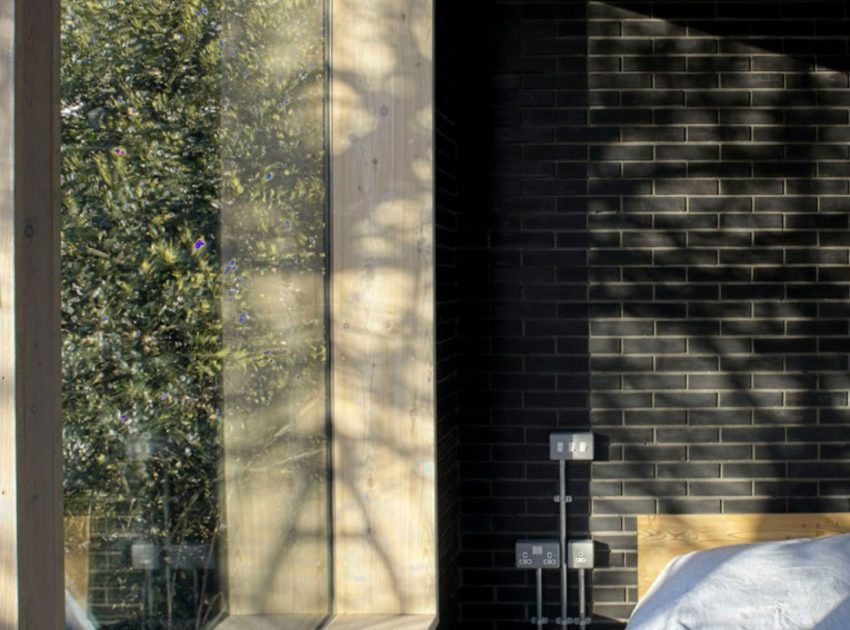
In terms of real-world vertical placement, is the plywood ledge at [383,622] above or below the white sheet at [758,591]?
below

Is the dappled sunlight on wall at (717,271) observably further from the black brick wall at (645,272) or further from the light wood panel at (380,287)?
the light wood panel at (380,287)

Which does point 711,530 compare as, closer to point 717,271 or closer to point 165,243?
point 717,271

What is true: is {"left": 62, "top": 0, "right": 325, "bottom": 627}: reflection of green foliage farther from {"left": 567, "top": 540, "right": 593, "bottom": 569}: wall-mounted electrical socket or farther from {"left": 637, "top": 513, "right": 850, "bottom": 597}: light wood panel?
{"left": 637, "top": 513, "right": 850, "bottom": 597}: light wood panel

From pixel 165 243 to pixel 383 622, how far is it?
173 cm

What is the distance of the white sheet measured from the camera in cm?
315

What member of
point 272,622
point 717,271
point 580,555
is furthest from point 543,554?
point 272,622

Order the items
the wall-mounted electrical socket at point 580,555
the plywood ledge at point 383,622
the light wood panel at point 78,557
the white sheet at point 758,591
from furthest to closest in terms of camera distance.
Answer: the wall-mounted electrical socket at point 580,555, the plywood ledge at point 383,622, the white sheet at point 758,591, the light wood panel at point 78,557

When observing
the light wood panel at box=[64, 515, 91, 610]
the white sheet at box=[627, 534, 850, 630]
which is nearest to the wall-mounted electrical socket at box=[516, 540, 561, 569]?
the white sheet at box=[627, 534, 850, 630]

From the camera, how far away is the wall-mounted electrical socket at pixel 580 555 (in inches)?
168

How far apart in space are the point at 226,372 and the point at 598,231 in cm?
227

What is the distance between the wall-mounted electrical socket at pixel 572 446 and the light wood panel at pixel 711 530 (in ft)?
1.15

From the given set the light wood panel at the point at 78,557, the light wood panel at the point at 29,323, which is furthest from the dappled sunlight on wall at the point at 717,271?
the light wood panel at the point at 29,323

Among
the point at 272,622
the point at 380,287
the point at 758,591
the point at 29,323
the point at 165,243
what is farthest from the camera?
the point at 380,287

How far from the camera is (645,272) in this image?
432 centimetres
